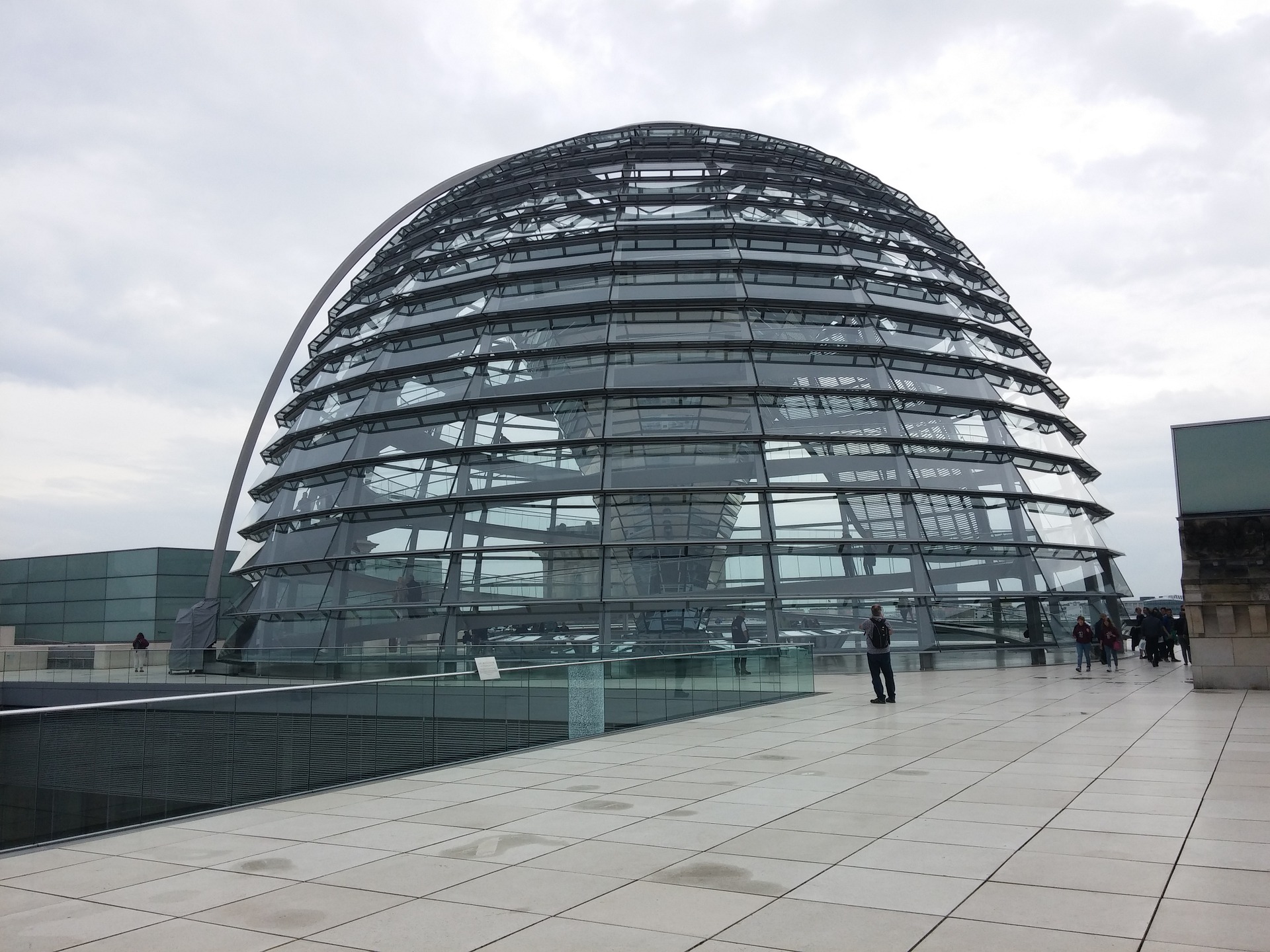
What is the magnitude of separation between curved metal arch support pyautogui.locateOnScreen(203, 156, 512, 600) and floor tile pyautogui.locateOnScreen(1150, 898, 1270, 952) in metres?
28.9

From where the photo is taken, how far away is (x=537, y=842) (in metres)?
7.21

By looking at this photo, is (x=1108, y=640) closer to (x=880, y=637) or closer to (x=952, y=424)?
(x=952, y=424)

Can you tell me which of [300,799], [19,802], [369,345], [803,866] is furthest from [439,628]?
[803,866]

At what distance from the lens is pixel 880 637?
17.3 meters

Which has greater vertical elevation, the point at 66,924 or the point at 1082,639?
the point at 1082,639

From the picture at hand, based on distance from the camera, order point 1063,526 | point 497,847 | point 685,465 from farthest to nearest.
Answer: point 1063,526
point 685,465
point 497,847

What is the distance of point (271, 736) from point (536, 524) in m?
13.6

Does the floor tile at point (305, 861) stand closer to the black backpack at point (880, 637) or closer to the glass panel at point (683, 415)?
the black backpack at point (880, 637)

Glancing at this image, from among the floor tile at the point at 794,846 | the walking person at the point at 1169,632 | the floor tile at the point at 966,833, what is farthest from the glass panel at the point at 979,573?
the floor tile at the point at 794,846

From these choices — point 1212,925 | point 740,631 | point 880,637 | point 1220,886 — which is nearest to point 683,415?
point 740,631

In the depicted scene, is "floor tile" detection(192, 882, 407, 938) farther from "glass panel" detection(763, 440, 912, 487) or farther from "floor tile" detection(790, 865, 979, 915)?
"glass panel" detection(763, 440, 912, 487)

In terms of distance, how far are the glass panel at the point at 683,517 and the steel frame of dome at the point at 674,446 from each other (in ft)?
0.21

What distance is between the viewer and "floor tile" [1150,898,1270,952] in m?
4.80

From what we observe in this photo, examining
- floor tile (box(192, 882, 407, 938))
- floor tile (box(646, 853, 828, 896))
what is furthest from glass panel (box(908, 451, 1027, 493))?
floor tile (box(192, 882, 407, 938))
